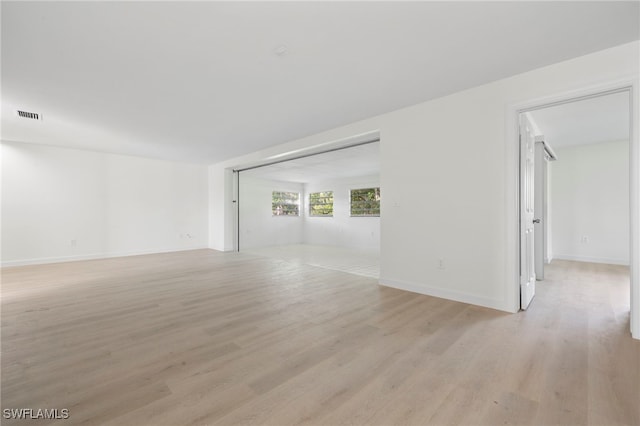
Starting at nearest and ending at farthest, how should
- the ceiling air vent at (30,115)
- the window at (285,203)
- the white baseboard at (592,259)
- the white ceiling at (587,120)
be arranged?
the white ceiling at (587,120)
the ceiling air vent at (30,115)
the white baseboard at (592,259)
the window at (285,203)

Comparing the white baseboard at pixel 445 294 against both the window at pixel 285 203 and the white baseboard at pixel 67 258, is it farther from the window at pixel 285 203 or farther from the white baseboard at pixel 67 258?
the window at pixel 285 203

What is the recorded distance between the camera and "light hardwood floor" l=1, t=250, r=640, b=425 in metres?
1.36

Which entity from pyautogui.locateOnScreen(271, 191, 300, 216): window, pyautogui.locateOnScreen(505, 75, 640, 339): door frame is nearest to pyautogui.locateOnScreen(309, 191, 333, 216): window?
pyautogui.locateOnScreen(271, 191, 300, 216): window

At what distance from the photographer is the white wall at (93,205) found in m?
5.12

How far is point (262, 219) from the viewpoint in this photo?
9.08 m

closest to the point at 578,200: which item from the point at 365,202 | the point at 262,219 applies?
the point at 365,202

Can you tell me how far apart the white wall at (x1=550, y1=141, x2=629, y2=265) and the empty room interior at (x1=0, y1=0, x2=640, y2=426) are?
0.04m

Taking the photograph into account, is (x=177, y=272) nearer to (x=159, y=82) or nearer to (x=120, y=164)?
(x=159, y=82)

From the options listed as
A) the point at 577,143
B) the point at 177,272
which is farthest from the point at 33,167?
the point at 577,143

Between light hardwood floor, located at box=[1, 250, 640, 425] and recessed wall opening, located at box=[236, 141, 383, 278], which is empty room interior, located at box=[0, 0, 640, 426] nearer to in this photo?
light hardwood floor, located at box=[1, 250, 640, 425]

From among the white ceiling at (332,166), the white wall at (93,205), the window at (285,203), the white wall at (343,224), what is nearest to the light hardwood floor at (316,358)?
the white wall at (93,205)

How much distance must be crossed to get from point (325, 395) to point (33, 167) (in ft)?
23.8

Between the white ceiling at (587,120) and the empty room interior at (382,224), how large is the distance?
0.05 meters

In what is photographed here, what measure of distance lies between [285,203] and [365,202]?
10.3 feet
